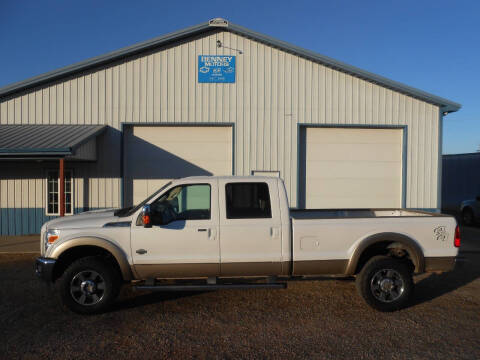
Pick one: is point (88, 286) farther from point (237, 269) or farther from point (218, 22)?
point (218, 22)

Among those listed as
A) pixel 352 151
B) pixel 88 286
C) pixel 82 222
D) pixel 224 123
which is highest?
pixel 224 123

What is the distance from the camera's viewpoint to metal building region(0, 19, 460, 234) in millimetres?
10930

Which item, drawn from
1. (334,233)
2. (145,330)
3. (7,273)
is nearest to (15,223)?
(7,273)

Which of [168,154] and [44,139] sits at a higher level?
[44,139]

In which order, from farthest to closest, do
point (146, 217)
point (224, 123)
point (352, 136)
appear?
point (352, 136), point (224, 123), point (146, 217)

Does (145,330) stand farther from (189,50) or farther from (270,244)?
(189,50)

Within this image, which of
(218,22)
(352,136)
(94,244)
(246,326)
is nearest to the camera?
(246,326)

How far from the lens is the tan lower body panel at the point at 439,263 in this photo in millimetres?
4992

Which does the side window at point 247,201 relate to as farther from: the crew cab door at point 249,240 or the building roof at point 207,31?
the building roof at point 207,31

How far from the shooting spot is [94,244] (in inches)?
187

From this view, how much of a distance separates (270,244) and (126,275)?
2097mm

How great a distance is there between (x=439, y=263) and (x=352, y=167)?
675 centimetres

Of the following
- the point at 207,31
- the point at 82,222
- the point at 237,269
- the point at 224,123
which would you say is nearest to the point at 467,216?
the point at 224,123

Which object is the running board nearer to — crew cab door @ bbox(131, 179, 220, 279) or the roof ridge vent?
crew cab door @ bbox(131, 179, 220, 279)
